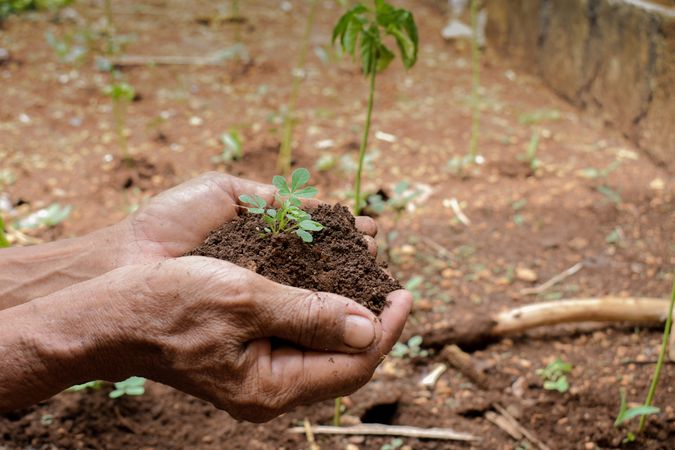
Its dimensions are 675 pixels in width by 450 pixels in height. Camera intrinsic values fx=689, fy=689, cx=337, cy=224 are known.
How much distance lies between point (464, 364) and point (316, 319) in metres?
1.06

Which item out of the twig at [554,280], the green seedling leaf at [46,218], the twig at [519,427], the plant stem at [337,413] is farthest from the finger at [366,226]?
→ the green seedling leaf at [46,218]

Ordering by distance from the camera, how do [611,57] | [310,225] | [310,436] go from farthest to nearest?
1. [611,57]
2. [310,436]
3. [310,225]

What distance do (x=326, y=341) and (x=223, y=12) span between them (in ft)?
17.4

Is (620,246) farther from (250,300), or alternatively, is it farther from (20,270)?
(20,270)

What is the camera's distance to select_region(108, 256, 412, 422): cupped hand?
1.32 metres

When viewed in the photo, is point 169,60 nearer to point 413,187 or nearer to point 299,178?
point 413,187

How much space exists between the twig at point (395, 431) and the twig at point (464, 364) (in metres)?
0.23

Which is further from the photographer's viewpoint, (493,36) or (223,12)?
(223,12)

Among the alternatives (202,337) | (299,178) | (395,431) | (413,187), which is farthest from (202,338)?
(413,187)

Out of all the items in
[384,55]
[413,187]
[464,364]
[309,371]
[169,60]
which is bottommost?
[464,364]

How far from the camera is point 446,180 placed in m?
3.48

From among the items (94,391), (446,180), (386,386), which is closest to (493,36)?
(446,180)

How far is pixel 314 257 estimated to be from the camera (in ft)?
5.16

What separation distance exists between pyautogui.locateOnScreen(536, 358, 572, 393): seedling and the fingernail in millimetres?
1056
